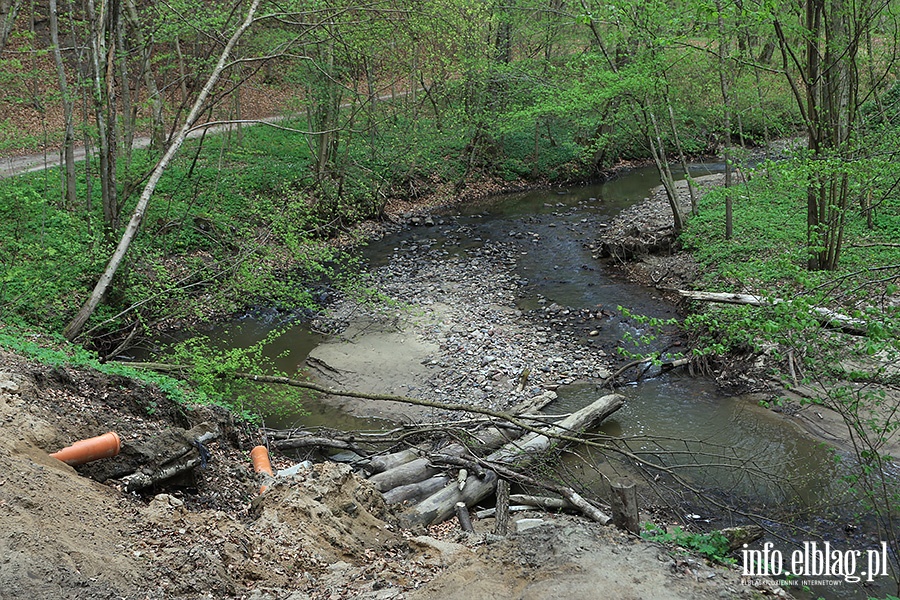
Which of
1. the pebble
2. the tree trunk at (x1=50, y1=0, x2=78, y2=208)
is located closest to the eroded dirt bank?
the pebble

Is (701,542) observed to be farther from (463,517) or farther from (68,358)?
(68,358)

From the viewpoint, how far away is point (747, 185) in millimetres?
12383

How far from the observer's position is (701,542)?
5.41 m

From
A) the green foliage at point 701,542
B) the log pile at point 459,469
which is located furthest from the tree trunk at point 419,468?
the green foliage at point 701,542

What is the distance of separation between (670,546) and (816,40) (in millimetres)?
8938

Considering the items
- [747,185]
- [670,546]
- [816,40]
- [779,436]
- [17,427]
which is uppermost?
[816,40]

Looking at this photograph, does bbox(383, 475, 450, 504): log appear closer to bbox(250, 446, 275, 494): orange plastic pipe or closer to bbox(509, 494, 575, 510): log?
bbox(509, 494, 575, 510): log

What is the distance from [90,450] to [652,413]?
7642 millimetres

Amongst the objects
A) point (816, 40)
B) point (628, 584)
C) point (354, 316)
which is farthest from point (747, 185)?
point (628, 584)

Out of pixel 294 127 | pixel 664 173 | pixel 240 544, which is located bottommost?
pixel 240 544

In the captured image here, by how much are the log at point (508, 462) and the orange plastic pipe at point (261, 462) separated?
160cm

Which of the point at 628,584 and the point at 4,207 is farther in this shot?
the point at 4,207

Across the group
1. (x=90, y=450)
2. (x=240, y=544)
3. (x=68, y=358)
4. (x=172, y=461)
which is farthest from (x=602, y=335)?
(x=90, y=450)

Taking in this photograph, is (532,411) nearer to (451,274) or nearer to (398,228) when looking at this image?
(451,274)
